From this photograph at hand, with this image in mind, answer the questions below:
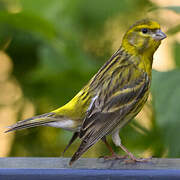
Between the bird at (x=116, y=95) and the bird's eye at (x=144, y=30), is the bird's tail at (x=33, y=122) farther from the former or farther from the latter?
the bird's eye at (x=144, y=30)

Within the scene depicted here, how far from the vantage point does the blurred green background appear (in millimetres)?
4047

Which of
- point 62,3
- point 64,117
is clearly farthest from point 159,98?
point 62,3

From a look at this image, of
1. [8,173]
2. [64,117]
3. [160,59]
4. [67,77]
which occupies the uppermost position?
[8,173]

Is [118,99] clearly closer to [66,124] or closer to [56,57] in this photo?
[66,124]

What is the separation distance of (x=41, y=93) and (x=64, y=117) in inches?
45.8

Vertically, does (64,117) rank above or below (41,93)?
above

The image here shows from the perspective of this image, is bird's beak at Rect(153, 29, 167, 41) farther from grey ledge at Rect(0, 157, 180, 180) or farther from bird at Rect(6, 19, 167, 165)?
grey ledge at Rect(0, 157, 180, 180)

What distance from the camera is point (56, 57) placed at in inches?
166

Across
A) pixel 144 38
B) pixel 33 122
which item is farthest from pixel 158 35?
pixel 33 122

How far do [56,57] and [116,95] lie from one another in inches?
43.6

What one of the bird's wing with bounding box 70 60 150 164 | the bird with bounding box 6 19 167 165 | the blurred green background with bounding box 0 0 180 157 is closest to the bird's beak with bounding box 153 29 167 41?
the bird with bounding box 6 19 167 165

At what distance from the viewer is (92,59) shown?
4375mm

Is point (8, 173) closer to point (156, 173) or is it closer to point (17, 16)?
point (156, 173)

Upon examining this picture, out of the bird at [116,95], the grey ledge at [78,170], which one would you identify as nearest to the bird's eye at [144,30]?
the bird at [116,95]
